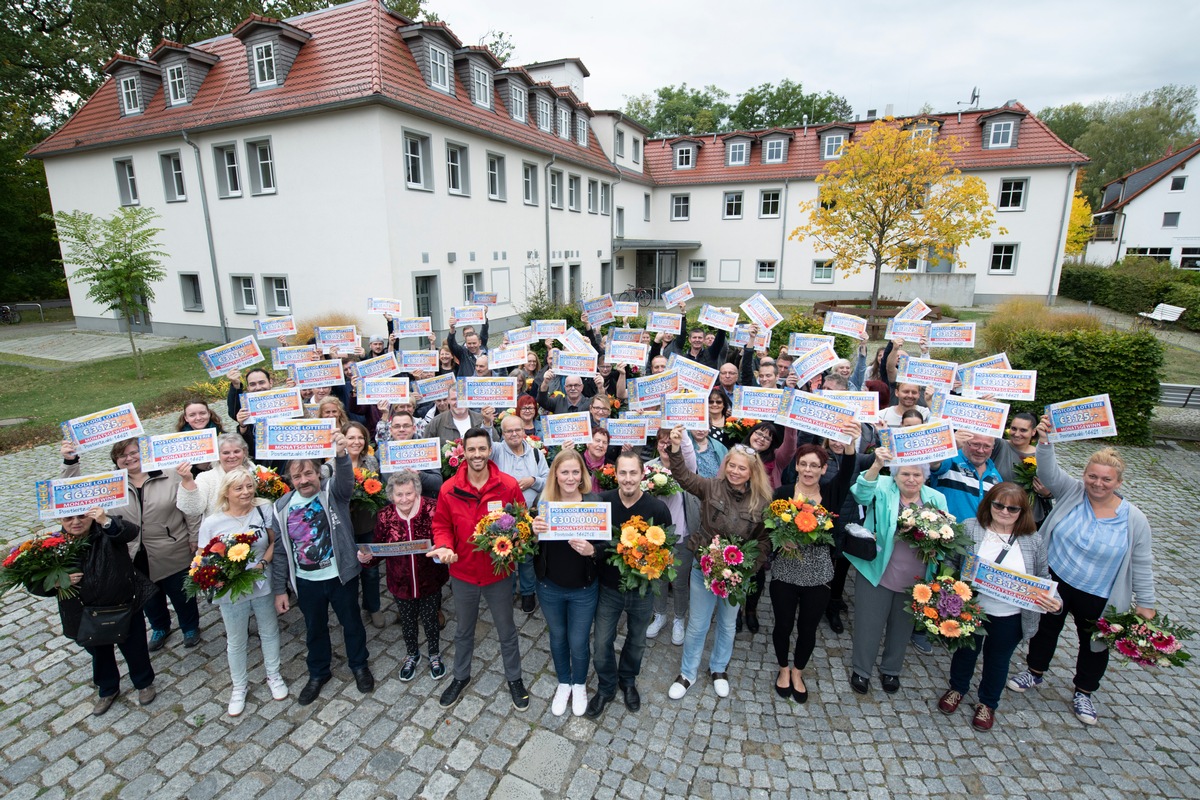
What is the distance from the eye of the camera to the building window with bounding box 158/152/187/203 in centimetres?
2145

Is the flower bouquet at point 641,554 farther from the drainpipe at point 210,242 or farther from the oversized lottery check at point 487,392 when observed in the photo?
the drainpipe at point 210,242

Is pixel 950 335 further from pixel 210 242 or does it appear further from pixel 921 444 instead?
pixel 210 242

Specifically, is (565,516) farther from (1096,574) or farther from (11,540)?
(11,540)

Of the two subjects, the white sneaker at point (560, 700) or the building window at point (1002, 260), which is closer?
the white sneaker at point (560, 700)

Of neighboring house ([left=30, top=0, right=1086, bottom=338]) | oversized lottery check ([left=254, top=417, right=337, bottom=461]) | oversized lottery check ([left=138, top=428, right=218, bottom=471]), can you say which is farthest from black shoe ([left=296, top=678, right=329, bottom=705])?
neighboring house ([left=30, top=0, right=1086, bottom=338])

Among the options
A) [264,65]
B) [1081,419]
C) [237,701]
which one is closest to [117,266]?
[264,65]

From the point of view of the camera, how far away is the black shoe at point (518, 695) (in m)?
4.74

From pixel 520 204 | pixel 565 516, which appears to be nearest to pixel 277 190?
pixel 520 204

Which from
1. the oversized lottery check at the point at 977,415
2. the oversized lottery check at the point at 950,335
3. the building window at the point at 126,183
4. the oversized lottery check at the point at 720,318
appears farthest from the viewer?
Answer: the building window at the point at 126,183

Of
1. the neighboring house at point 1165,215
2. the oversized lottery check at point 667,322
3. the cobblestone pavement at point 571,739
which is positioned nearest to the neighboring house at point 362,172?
the oversized lottery check at point 667,322

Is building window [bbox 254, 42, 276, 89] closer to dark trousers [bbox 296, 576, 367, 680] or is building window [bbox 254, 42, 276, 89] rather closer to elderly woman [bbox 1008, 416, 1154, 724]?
dark trousers [bbox 296, 576, 367, 680]

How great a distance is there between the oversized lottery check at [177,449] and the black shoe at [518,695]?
3.38 meters

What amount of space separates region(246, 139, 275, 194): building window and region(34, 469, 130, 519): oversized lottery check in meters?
18.5

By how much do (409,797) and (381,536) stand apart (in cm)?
196
